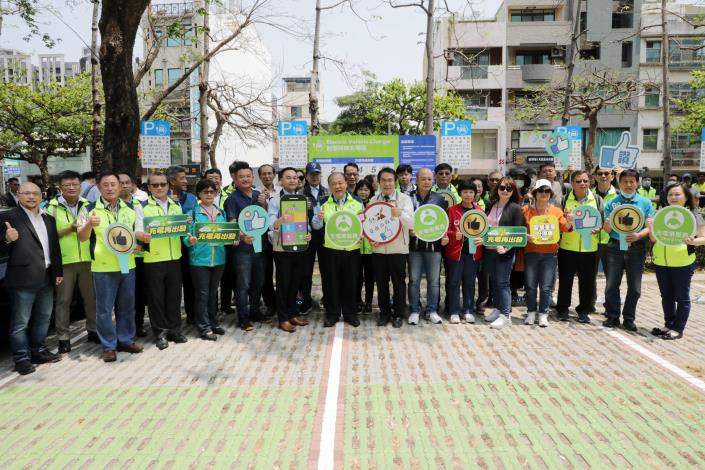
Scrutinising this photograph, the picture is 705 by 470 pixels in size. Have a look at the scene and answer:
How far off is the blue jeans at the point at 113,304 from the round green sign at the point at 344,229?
2.28 meters

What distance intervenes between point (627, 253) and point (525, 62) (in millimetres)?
30449

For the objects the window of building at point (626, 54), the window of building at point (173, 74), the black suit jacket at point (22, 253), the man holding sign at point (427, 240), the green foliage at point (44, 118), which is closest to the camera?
the black suit jacket at point (22, 253)

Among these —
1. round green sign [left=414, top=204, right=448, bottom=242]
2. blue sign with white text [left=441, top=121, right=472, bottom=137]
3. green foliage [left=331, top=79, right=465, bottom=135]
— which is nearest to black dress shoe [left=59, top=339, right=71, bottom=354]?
round green sign [left=414, top=204, right=448, bottom=242]

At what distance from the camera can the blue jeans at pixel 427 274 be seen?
6606 millimetres

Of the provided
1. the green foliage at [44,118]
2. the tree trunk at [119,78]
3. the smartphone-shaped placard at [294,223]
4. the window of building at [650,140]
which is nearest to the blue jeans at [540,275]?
the smartphone-shaped placard at [294,223]

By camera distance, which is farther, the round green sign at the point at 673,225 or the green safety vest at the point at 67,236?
the round green sign at the point at 673,225

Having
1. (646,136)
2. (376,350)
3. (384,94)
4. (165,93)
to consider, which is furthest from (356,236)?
(646,136)

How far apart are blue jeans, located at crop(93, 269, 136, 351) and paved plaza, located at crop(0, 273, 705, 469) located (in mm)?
269

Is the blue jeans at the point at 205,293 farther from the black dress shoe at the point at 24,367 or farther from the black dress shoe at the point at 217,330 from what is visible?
the black dress shoe at the point at 24,367

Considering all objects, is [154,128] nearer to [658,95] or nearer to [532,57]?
[532,57]

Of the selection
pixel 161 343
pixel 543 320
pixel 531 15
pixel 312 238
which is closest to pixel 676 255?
pixel 543 320

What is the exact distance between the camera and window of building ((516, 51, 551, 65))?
33312 mm

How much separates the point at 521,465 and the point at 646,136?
34884mm

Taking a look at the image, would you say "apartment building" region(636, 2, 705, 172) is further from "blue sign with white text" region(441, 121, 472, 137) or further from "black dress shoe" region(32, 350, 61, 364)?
"black dress shoe" region(32, 350, 61, 364)
